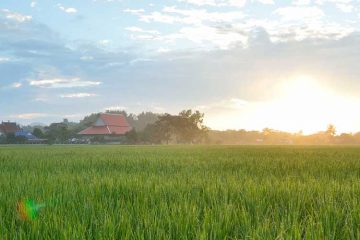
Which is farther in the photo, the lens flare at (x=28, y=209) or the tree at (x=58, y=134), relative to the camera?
the tree at (x=58, y=134)

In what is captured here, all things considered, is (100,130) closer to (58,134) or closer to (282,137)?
(58,134)

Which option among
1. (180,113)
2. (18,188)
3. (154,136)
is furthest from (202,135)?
(18,188)

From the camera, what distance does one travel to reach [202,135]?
67.9 metres

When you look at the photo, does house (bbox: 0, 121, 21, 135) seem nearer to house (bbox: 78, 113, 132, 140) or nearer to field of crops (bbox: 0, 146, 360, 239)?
house (bbox: 78, 113, 132, 140)

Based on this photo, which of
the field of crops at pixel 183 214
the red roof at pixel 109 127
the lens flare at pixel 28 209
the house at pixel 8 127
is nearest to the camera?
the field of crops at pixel 183 214

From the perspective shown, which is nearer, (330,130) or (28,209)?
(28,209)

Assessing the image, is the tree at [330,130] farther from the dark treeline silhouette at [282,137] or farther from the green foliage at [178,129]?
the green foliage at [178,129]

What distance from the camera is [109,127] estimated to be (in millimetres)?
74625

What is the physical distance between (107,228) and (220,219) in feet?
2.63

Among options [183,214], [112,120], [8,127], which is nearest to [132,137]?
[112,120]

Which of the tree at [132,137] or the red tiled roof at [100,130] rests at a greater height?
the red tiled roof at [100,130]

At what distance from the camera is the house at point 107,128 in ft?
228

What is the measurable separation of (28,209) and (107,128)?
71.0 meters

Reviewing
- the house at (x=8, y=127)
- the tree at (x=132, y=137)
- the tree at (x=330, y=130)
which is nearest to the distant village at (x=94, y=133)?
the house at (x=8, y=127)
